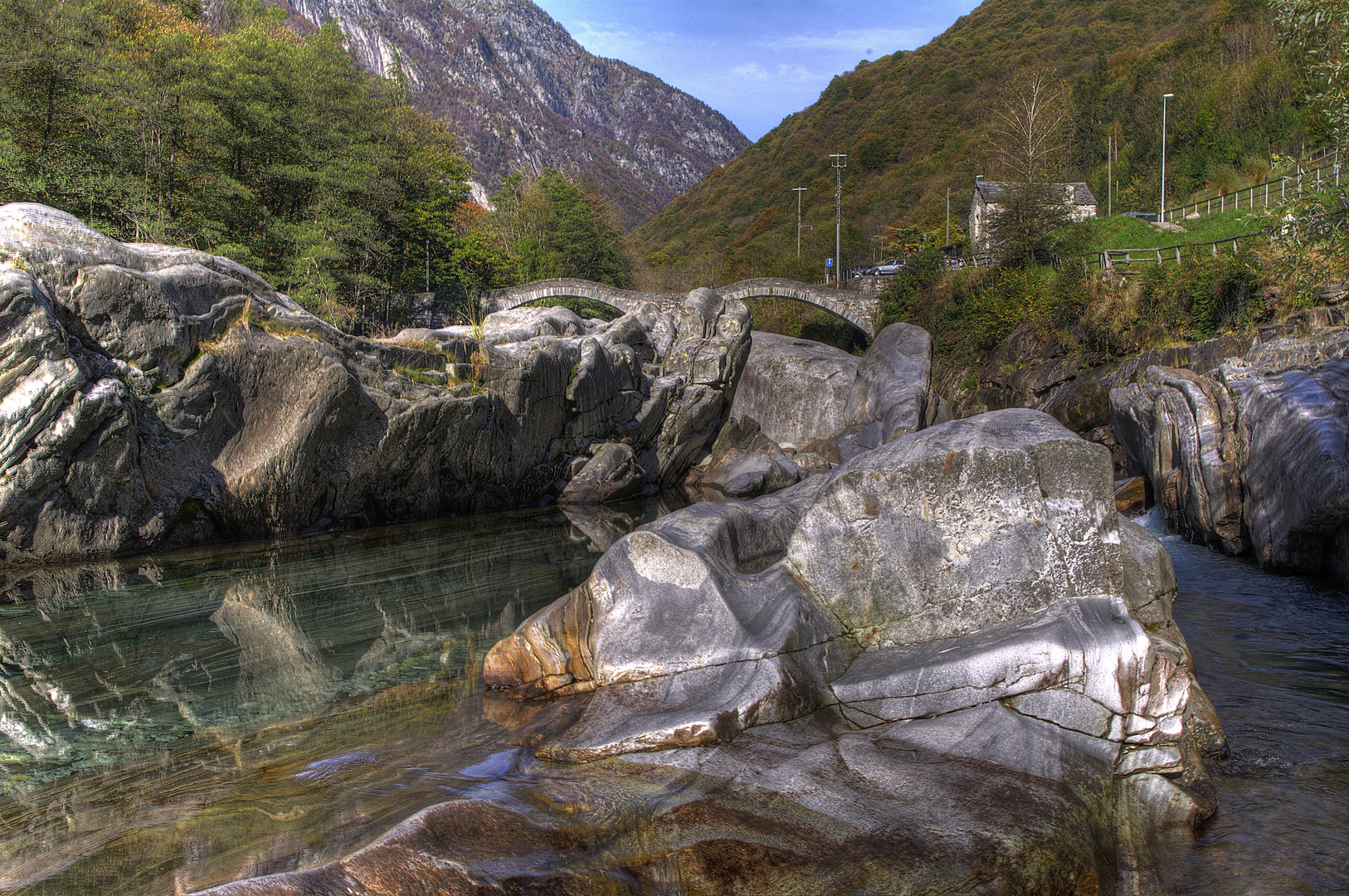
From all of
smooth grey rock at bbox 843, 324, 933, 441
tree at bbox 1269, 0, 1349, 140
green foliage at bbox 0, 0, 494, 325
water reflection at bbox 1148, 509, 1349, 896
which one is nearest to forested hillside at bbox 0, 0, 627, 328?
green foliage at bbox 0, 0, 494, 325

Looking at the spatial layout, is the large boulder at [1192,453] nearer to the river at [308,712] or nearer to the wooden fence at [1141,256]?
the river at [308,712]

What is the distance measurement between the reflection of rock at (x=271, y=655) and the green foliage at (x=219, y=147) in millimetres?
18705

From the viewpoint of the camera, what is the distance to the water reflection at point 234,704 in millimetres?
3801

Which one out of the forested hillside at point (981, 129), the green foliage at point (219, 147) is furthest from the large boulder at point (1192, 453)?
the forested hillside at point (981, 129)

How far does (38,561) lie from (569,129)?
18940 centimetres

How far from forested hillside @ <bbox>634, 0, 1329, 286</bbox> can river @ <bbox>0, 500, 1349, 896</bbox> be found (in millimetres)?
38235

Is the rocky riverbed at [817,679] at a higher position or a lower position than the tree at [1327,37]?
lower

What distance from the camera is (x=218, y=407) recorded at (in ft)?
44.8

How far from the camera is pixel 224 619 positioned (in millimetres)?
8922

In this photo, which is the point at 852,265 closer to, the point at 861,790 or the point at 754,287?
the point at 754,287

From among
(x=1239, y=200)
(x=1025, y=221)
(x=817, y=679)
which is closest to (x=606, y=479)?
(x=817, y=679)

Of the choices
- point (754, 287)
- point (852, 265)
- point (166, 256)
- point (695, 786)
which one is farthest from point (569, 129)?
point (695, 786)

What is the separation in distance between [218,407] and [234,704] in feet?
29.0

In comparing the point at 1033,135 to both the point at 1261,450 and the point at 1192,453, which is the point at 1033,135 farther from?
the point at 1261,450
